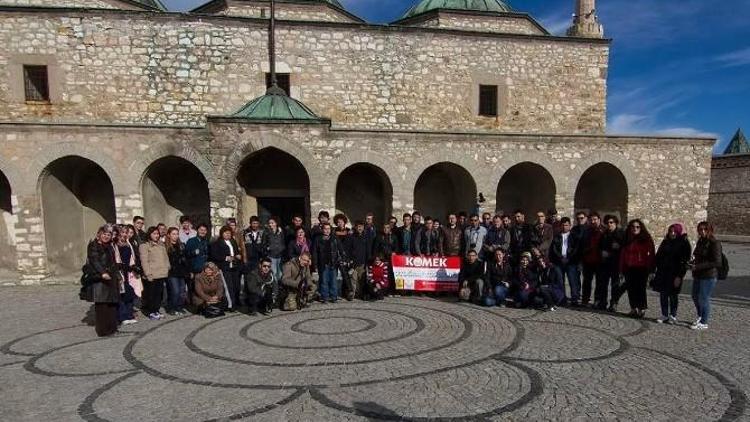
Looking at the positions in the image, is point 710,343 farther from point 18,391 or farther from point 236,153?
point 236,153

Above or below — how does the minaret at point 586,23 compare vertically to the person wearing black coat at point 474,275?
above

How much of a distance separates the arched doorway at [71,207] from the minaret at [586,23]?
63.3ft

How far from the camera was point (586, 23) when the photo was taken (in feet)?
66.1

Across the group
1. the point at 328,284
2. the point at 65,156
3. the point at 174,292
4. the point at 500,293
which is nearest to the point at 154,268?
the point at 174,292

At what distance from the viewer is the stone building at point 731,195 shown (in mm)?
24000

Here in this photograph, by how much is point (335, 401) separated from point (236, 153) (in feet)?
30.3

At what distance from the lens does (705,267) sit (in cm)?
717

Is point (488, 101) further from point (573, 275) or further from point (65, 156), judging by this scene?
point (65, 156)

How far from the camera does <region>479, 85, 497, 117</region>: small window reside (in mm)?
17891

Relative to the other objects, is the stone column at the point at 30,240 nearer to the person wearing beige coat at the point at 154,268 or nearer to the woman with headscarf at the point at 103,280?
the person wearing beige coat at the point at 154,268

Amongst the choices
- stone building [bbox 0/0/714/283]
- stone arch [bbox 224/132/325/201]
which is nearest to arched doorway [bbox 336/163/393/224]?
stone building [bbox 0/0/714/283]

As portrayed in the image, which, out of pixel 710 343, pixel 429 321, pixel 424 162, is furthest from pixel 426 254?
pixel 710 343

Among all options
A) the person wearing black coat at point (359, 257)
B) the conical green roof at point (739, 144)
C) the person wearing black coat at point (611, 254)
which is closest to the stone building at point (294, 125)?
the person wearing black coat at point (359, 257)

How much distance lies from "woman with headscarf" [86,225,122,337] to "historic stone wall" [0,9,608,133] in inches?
374
